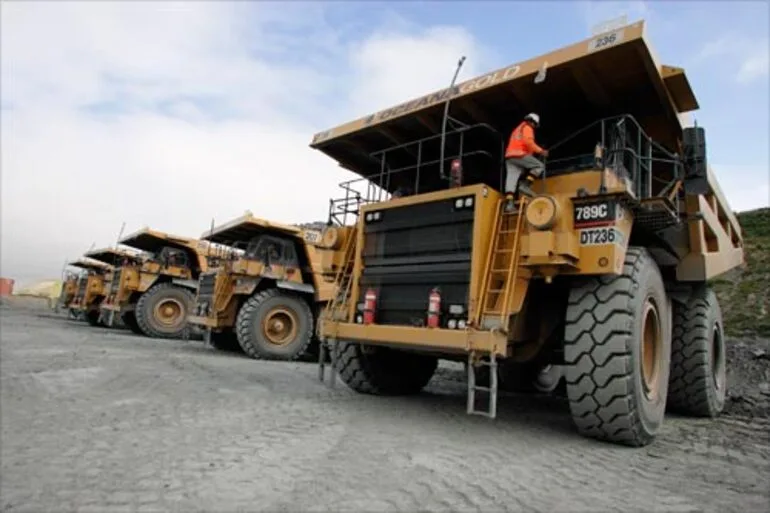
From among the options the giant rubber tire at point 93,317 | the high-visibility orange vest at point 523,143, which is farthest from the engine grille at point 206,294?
the giant rubber tire at point 93,317

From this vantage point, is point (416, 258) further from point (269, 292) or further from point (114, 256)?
point (114, 256)

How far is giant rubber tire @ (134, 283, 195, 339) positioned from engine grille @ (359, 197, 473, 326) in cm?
1132

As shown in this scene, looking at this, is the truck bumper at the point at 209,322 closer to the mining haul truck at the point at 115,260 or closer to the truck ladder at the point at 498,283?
the mining haul truck at the point at 115,260

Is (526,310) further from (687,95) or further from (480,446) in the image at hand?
(687,95)

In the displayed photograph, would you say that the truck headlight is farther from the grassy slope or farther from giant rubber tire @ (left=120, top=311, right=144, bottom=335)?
giant rubber tire @ (left=120, top=311, right=144, bottom=335)

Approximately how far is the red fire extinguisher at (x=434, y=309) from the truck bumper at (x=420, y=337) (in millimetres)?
82

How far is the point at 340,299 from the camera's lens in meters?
5.63

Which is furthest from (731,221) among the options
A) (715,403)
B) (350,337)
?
(350,337)

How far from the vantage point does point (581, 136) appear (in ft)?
17.6

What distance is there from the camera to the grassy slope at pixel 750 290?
1116cm

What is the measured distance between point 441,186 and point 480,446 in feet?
10.2

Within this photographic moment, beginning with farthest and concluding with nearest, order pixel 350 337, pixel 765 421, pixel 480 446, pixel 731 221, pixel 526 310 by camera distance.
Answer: pixel 731 221, pixel 765 421, pixel 350 337, pixel 526 310, pixel 480 446

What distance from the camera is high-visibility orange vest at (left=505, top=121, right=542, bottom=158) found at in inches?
176

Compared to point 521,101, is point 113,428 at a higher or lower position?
lower
